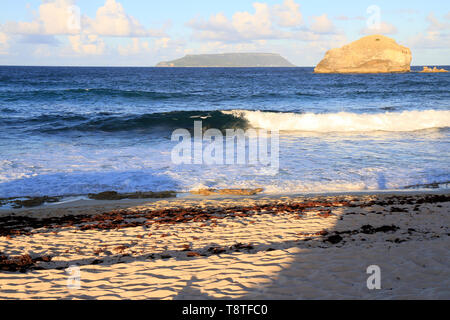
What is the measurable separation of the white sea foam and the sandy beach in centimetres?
1302

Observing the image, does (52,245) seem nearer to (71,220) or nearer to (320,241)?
(71,220)

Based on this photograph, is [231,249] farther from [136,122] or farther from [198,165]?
[136,122]

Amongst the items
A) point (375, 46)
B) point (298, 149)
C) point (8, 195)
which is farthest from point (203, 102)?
point (375, 46)

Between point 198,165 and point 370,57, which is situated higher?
point 370,57

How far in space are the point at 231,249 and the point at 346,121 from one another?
735 inches

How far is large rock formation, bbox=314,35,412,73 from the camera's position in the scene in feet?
329

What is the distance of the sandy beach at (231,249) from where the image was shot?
418 cm

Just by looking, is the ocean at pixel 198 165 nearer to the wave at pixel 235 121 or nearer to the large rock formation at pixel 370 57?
the wave at pixel 235 121

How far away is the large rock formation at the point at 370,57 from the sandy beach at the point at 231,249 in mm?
99819

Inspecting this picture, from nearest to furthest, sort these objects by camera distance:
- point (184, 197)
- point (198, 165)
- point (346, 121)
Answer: point (184, 197) → point (198, 165) → point (346, 121)

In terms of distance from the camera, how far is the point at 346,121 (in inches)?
884

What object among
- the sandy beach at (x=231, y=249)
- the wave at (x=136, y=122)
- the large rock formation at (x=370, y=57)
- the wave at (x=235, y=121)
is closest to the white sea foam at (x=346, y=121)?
the wave at (x=235, y=121)

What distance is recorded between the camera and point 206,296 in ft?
13.1

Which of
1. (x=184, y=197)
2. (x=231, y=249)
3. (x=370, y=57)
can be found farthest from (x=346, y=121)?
(x=370, y=57)
